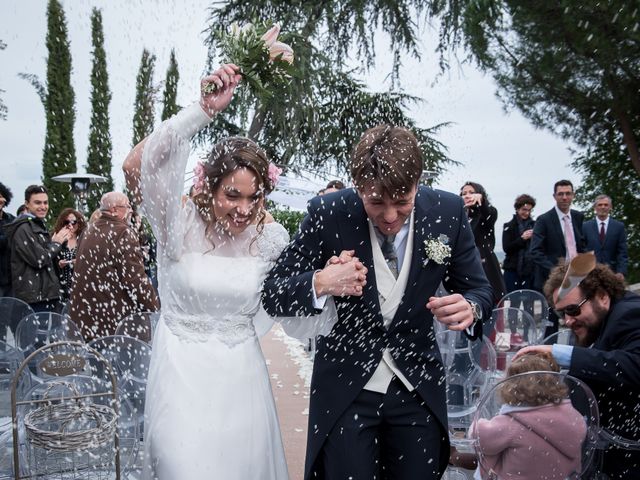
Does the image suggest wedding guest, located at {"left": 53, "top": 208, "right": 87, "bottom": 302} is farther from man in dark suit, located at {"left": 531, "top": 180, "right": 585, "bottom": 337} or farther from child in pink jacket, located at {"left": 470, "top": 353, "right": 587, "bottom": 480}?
child in pink jacket, located at {"left": 470, "top": 353, "right": 587, "bottom": 480}

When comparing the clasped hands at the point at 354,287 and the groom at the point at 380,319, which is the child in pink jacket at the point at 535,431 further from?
the clasped hands at the point at 354,287

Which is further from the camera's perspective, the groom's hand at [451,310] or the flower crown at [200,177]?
the flower crown at [200,177]

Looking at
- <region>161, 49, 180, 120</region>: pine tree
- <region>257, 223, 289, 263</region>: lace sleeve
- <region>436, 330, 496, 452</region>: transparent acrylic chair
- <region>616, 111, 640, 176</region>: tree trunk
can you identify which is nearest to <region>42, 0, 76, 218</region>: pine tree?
<region>161, 49, 180, 120</region>: pine tree

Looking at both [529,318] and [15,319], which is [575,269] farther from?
[15,319]

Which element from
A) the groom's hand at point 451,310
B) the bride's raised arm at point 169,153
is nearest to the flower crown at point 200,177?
the bride's raised arm at point 169,153

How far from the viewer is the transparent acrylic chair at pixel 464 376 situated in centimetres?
432

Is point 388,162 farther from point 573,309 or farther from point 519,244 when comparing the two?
point 519,244

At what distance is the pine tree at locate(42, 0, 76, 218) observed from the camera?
18906 millimetres

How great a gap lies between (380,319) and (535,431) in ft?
2.63

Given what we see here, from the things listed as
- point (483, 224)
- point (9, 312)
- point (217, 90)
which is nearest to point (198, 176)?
point (217, 90)

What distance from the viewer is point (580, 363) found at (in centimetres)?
298

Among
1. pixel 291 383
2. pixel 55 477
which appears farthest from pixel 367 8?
pixel 55 477

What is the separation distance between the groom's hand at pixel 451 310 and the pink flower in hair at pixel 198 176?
1234 millimetres

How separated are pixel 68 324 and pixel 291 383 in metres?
2.91
